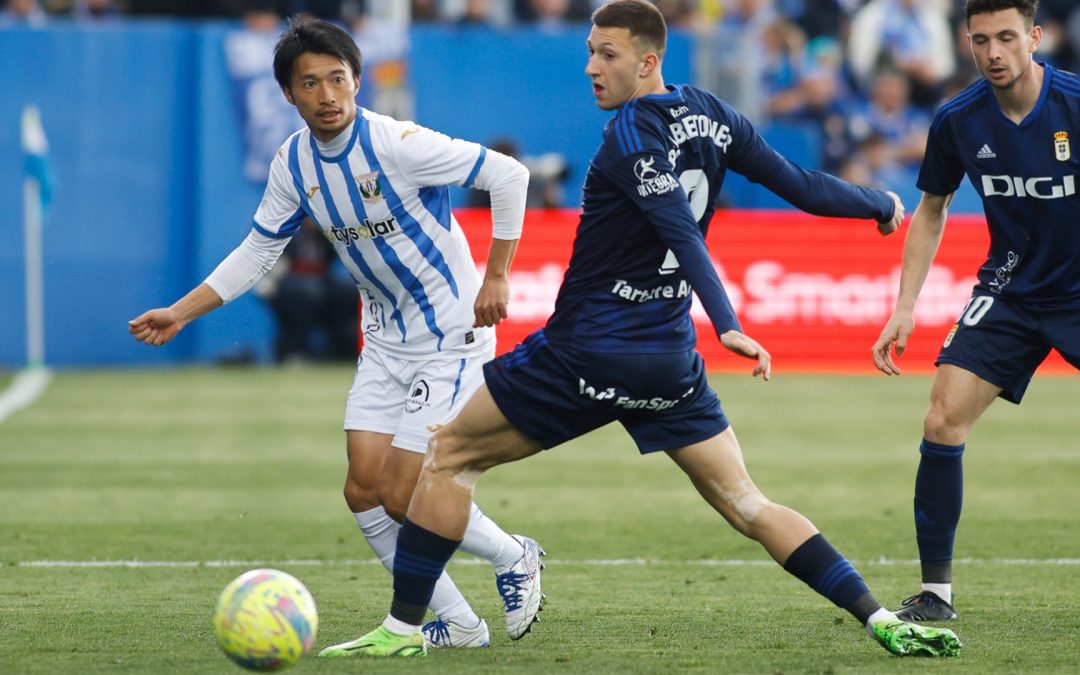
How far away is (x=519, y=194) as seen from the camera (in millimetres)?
6465

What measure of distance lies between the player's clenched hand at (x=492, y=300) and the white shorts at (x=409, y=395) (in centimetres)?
37

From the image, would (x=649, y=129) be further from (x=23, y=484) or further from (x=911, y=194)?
(x=911, y=194)

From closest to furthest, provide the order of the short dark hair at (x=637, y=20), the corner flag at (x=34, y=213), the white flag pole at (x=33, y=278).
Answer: the short dark hair at (x=637, y=20), the corner flag at (x=34, y=213), the white flag pole at (x=33, y=278)

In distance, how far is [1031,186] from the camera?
6.65 metres

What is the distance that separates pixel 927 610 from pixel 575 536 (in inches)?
107

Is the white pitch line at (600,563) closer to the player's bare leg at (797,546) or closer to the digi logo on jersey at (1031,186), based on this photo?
the digi logo on jersey at (1031,186)

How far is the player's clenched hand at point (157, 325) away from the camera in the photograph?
21.3 ft

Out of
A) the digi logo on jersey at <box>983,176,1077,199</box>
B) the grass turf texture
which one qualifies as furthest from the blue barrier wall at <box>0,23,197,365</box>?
the digi logo on jersey at <box>983,176,1077,199</box>

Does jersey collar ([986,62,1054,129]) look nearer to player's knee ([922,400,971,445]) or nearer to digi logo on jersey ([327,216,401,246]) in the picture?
player's knee ([922,400,971,445])

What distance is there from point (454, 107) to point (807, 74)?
4.69 m

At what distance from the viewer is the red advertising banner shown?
1789 centimetres

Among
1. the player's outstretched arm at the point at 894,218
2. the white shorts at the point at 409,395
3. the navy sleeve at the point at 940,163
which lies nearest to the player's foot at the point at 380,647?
the white shorts at the point at 409,395

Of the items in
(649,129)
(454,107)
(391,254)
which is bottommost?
(454,107)

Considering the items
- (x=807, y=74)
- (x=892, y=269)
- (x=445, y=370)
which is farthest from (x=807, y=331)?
(x=445, y=370)
